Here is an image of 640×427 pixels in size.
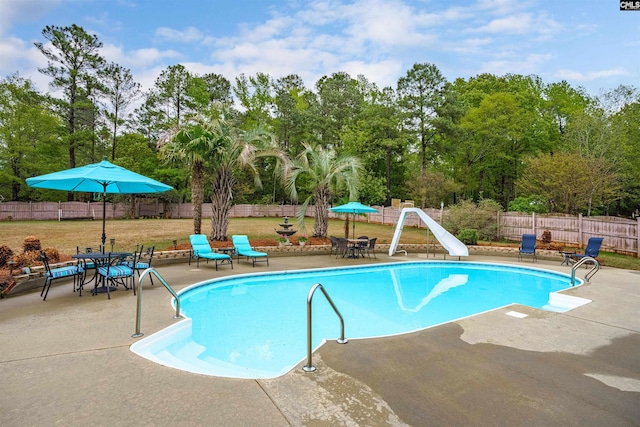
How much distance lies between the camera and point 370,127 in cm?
3153

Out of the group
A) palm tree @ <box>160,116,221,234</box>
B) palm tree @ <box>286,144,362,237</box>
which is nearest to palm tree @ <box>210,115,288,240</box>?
palm tree @ <box>160,116,221,234</box>

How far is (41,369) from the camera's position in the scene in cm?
339

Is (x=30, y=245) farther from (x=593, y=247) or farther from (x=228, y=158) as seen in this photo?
(x=593, y=247)

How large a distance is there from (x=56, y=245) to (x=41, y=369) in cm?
1161

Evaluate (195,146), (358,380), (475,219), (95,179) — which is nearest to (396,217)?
(475,219)

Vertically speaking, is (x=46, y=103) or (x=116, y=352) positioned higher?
(x=46, y=103)

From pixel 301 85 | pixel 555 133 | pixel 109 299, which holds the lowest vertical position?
pixel 109 299

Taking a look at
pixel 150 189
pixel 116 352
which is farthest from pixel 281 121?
pixel 116 352

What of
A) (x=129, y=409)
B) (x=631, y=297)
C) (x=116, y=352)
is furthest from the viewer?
(x=631, y=297)

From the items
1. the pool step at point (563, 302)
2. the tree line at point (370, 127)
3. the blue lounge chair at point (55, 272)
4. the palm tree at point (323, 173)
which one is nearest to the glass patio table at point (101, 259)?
the blue lounge chair at point (55, 272)

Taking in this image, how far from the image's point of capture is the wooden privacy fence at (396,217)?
46.0ft

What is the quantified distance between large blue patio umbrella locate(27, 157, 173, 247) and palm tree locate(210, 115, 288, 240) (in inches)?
146

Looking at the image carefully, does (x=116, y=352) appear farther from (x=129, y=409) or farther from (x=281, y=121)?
(x=281, y=121)

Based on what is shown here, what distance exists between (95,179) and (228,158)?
5.85 metres
